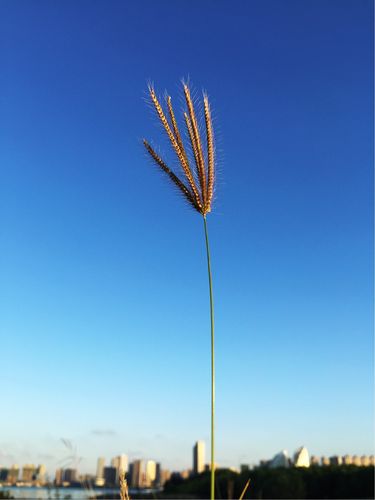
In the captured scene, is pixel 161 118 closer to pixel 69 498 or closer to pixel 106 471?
pixel 69 498

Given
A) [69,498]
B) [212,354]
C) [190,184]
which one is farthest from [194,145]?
[69,498]

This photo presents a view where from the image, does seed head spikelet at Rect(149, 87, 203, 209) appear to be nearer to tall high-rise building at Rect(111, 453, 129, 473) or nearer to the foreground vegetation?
tall high-rise building at Rect(111, 453, 129, 473)

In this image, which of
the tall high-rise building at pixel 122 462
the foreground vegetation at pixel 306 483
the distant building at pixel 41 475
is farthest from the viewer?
the foreground vegetation at pixel 306 483

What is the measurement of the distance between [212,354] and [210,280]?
0.33 m

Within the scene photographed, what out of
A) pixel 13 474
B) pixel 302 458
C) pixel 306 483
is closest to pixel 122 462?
pixel 302 458

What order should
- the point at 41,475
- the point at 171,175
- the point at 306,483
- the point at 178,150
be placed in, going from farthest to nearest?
the point at 306,483 < the point at 41,475 < the point at 171,175 < the point at 178,150

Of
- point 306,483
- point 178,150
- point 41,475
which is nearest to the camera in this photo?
point 178,150

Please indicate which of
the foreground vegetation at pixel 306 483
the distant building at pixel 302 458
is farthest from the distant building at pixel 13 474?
the foreground vegetation at pixel 306 483

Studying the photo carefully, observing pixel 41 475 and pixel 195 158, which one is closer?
pixel 195 158

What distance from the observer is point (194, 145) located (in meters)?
2.15

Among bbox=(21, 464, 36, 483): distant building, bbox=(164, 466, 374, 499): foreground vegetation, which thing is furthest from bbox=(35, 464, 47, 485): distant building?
bbox=(164, 466, 374, 499): foreground vegetation

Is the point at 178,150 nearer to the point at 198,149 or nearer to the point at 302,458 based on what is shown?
the point at 198,149

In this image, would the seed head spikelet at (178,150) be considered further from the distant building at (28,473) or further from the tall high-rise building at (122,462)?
the distant building at (28,473)

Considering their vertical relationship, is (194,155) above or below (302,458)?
above
